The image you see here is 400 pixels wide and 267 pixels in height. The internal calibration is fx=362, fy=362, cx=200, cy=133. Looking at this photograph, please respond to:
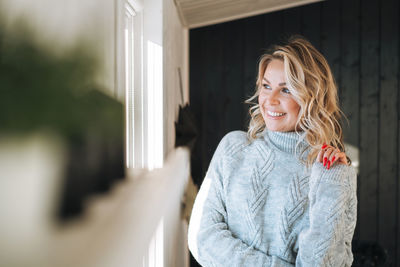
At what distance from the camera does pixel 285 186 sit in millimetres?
1276

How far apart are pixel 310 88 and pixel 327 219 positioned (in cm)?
46

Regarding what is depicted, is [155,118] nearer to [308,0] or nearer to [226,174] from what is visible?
[226,174]

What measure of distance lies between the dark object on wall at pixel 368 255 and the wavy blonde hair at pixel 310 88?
1.68 meters

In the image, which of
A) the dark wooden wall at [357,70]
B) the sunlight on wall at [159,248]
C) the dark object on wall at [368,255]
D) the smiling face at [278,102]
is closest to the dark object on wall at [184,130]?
the sunlight on wall at [159,248]

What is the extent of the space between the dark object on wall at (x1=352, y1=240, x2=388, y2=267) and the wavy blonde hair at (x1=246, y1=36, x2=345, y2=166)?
1.68 meters

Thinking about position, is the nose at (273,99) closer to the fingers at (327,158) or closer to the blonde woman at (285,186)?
the blonde woman at (285,186)

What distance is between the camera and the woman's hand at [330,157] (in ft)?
3.93

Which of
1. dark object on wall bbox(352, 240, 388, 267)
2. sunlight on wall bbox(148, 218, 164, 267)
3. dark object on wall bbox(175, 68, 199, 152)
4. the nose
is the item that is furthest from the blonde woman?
dark object on wall bbox(352, 240, 388, 267)

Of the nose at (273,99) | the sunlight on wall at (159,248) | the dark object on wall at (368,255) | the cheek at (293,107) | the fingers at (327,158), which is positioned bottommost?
the dark object on wall at (368,255)

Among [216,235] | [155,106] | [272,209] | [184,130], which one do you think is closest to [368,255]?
[184,130]

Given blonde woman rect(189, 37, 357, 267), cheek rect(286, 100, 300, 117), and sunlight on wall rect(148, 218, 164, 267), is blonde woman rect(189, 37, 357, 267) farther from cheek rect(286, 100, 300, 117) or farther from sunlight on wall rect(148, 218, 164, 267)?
sunlight on wall rect(148, 218, 164, 267)

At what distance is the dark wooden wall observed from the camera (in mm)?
3074

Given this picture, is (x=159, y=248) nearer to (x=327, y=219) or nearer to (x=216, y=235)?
(x=216, y=235)

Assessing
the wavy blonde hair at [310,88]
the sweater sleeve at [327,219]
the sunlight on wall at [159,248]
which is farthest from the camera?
the sunlight on wall at [159,248]
